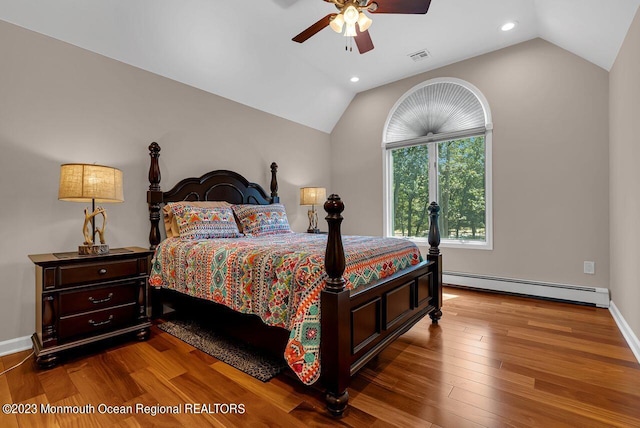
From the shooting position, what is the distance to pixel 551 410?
1.55 metres

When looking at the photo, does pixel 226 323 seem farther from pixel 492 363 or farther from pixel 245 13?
pixel 245 13

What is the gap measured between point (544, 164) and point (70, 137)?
4.77 metres

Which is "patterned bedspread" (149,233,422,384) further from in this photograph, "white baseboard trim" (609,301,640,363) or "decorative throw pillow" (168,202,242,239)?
"white baseboard trim" (609,301,640,363)

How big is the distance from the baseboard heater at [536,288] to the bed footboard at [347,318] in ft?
6.88

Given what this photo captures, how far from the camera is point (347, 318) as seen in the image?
1.58 metres

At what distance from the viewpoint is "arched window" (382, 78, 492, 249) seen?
13.0ft

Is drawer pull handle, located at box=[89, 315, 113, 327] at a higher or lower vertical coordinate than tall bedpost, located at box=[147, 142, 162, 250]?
lower

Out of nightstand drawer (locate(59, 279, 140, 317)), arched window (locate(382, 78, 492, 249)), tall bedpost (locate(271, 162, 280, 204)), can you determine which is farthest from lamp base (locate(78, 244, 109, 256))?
arched window (locate(382, 78, 492, 249))

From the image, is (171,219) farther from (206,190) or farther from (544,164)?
(544,164)

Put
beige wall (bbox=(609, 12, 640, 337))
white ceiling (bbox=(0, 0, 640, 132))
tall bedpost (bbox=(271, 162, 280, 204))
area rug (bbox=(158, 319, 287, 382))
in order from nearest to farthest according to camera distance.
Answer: area rug (bbox=(158, 319, 287, 382)) → beige wall (bbox=(609, 12, 640, 337)) → white ceiling (bbox=(0, 0, 640, 132)) → tall bedpost (bbox=(271, 162, 280, 204))

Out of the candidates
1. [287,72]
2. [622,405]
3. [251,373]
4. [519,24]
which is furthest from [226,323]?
[519,24]

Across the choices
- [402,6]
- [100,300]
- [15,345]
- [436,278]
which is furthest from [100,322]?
[402,6]

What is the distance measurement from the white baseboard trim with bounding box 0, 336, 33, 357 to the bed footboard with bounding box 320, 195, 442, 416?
2.39m

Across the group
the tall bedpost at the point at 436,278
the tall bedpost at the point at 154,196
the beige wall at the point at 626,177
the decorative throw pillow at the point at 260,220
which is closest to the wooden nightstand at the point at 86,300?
the tall bedpost at the point at 154,196
